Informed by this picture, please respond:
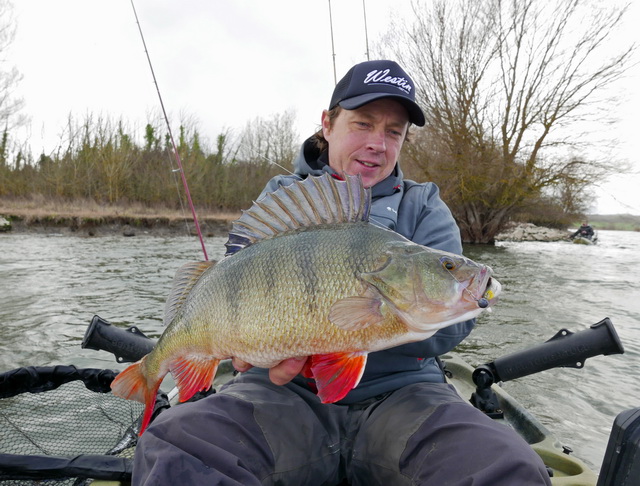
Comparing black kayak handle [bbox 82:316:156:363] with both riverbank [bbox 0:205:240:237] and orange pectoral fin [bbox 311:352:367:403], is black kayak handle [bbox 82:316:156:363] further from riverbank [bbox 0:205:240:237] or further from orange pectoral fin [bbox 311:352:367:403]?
riverbank [bbox 0:205:240:237]

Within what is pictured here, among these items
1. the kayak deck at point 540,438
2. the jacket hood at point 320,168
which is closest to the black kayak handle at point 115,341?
the jacket hood at point 320,168

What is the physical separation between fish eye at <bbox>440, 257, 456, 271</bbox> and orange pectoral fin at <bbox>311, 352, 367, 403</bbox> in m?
0.43

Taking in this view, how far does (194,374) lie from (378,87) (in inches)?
69.0

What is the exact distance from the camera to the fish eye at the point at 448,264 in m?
1.55

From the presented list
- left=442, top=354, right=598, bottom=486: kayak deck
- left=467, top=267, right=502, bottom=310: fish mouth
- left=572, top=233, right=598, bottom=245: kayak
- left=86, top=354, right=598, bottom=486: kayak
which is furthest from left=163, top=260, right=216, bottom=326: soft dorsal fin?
left=572, top=233, right=598, bottom=245: kayak

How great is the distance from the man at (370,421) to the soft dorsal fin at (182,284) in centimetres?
44

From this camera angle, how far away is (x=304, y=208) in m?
1.88

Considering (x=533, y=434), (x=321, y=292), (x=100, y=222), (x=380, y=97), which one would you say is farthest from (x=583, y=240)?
(x=321, y=292)

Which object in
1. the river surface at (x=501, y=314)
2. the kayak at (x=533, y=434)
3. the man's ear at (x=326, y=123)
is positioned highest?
the man's ear at (x=326, y=123)

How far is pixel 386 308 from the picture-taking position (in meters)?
1.57

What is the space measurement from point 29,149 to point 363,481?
31.4m

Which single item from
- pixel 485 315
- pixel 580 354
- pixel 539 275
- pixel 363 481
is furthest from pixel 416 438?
pixel 539 275

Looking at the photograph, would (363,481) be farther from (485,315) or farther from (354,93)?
(485,315)

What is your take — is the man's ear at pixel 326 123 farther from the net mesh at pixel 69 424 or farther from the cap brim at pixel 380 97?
the net mesh at pixel 69 424
